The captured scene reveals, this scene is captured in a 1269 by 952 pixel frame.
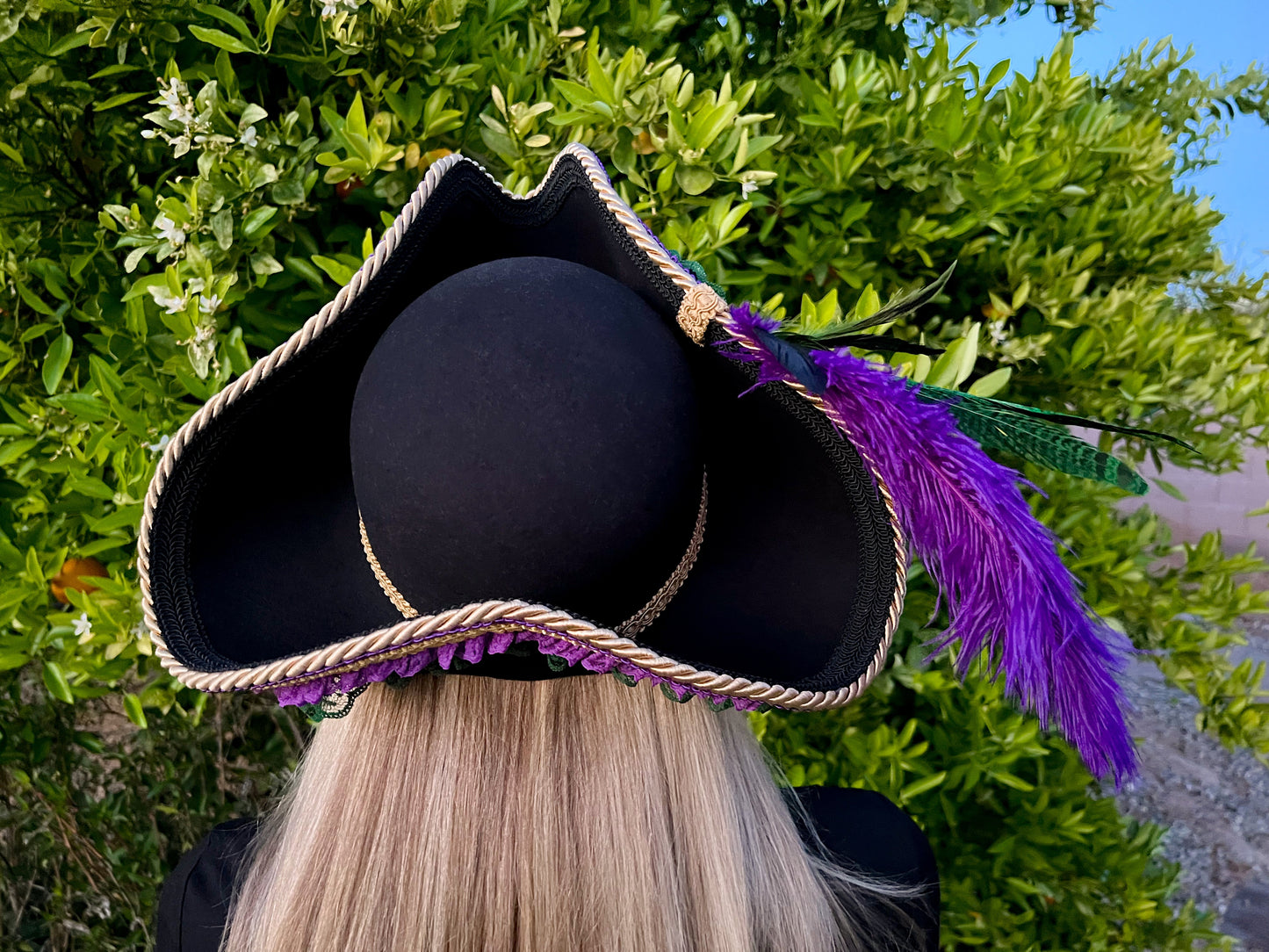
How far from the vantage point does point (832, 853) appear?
46.6 inches

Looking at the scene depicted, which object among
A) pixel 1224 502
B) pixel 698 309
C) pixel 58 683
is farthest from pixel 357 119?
pixel 1224 502

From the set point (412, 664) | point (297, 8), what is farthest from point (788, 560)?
point (297, 8)

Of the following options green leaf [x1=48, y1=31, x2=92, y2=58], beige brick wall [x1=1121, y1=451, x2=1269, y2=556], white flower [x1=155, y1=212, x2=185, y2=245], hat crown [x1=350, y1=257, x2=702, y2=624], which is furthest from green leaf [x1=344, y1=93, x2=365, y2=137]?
beige brick wall [x1=1121, y1=451, x2=1269, y2=556]

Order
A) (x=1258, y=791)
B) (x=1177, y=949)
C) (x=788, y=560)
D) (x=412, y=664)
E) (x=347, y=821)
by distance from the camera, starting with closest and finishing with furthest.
Answer: 1. (x=412, y=664)
2. (x=347, y=821)
3. (x=788, y=560)
4. (x=1177, y=949)
5. (x=1258, y=791)

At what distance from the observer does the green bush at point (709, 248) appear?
126cm

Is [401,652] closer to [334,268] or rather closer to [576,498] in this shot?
[576,498]

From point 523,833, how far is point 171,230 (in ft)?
3.28

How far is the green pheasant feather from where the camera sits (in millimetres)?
899

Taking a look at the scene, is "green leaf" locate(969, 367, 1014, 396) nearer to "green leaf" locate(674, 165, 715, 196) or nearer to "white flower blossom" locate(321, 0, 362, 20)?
"green leaf" locate(674, 165, 715, 196)

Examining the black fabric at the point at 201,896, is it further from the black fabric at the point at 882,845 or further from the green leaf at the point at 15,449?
the black fabric at the point at 882,845

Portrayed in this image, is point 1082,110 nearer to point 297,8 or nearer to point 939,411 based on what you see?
point 939,411

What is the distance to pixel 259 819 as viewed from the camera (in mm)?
1272

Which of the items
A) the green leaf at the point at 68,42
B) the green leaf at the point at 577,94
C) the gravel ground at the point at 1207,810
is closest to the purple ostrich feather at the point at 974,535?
the green leaf at the point at 577,94

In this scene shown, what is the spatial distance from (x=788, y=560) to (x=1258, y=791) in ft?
15.7
